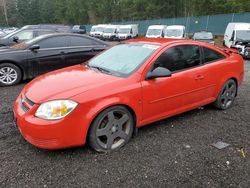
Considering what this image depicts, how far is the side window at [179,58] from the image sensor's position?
3.95m

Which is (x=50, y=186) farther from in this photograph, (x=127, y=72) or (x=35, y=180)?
(x=127, y=72)

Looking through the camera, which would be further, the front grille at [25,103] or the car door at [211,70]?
the car door at [211,70]

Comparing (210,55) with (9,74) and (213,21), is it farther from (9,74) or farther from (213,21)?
(213,21)

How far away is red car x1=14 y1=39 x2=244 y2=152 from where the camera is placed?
305 cm

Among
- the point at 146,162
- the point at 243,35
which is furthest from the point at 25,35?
the point at 243,35

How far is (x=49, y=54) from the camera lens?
7.27 meters

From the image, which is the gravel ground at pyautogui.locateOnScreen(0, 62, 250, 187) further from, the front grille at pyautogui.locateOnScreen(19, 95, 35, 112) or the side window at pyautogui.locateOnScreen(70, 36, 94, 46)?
the side window at pyautogui.locateOnScreen(70, 36, 94, 46)

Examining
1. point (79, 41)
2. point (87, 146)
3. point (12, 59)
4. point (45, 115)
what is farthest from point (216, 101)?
point (12, 59)

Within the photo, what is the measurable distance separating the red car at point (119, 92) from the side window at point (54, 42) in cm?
342

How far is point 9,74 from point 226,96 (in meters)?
5.46

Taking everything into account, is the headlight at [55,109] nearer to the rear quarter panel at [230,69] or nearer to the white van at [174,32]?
the rear quarter panel at [230,69]

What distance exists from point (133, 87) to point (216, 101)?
221 cm

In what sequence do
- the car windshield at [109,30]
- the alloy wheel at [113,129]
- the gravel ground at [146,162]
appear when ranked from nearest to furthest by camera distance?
the gravel ground at [146,162] < the alloy wheel at [113,129] < the car windshield at [109,30]

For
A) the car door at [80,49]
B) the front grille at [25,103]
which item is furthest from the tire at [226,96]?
the car door at [80,49]
